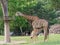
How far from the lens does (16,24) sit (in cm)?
4488

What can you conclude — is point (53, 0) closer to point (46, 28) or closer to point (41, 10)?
point (46, 28)

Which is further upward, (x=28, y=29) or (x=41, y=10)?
(x=41, y=10)

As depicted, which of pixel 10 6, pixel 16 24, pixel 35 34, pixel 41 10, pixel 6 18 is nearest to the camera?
pixel 35 34

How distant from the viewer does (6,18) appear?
15.8 meters

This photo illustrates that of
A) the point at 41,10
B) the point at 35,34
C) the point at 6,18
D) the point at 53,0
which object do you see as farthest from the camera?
the point at 41,10

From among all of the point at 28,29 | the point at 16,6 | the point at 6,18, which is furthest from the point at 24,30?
the point at 6,18

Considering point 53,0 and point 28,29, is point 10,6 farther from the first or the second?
point 53,0

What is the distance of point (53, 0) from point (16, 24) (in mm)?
20079

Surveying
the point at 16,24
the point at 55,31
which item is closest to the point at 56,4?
the point at 55,31

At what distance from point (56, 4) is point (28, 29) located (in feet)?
73.1

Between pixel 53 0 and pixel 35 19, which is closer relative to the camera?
pixel 35 19

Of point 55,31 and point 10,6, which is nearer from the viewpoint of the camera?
point 55,31

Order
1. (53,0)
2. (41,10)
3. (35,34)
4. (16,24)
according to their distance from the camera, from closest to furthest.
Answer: (35,34) < (53,0) < (16,24) < (41,10)

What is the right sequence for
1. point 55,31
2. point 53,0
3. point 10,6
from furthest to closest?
point 10,6, point 55,31, point 53,0
